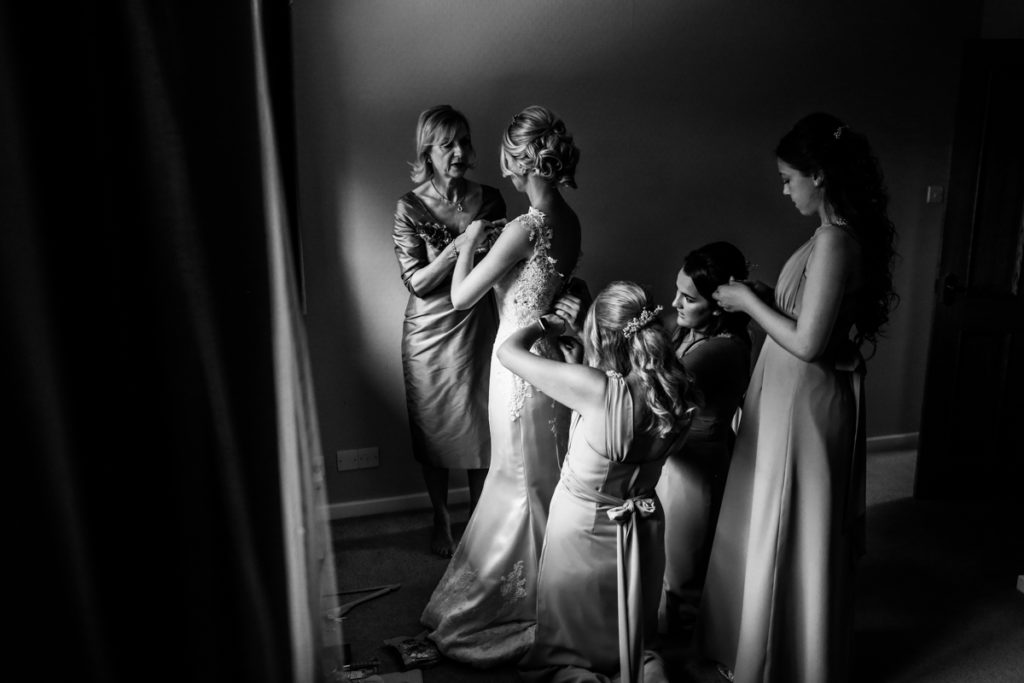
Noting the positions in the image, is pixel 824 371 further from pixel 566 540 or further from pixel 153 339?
pixel 153 339

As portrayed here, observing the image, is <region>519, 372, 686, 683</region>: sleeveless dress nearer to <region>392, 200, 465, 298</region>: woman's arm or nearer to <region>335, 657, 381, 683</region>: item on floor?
<region>335, 657, 381, 683</region>: item on floor

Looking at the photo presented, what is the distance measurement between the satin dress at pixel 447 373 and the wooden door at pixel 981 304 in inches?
86.3

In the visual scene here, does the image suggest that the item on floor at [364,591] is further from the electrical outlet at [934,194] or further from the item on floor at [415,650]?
the electrical outlet at [934,194]

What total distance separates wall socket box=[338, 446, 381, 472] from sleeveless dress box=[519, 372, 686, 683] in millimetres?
1453

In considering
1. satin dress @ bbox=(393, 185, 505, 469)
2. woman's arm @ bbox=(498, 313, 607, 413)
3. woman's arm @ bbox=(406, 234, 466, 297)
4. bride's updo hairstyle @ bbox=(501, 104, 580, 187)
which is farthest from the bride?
satin dress @ bbox=(393, 185, 505, 469)

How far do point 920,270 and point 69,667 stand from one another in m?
4.52

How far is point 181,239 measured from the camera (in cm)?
43

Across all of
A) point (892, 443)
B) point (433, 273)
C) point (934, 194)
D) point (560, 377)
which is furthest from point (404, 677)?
point (934, 194)

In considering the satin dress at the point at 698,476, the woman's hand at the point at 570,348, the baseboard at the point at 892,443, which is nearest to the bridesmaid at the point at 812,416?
the satin dress at the point at 698,476

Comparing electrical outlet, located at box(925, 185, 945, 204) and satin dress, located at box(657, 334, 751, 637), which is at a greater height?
electrical outlet, located at box(925, 185, 945, 204)

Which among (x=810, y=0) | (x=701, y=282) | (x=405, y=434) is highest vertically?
(x=810, y=0)

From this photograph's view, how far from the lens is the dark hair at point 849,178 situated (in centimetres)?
188

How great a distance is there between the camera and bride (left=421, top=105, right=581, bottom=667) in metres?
2.14

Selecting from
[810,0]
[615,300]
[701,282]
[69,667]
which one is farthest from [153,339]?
[810,0]
